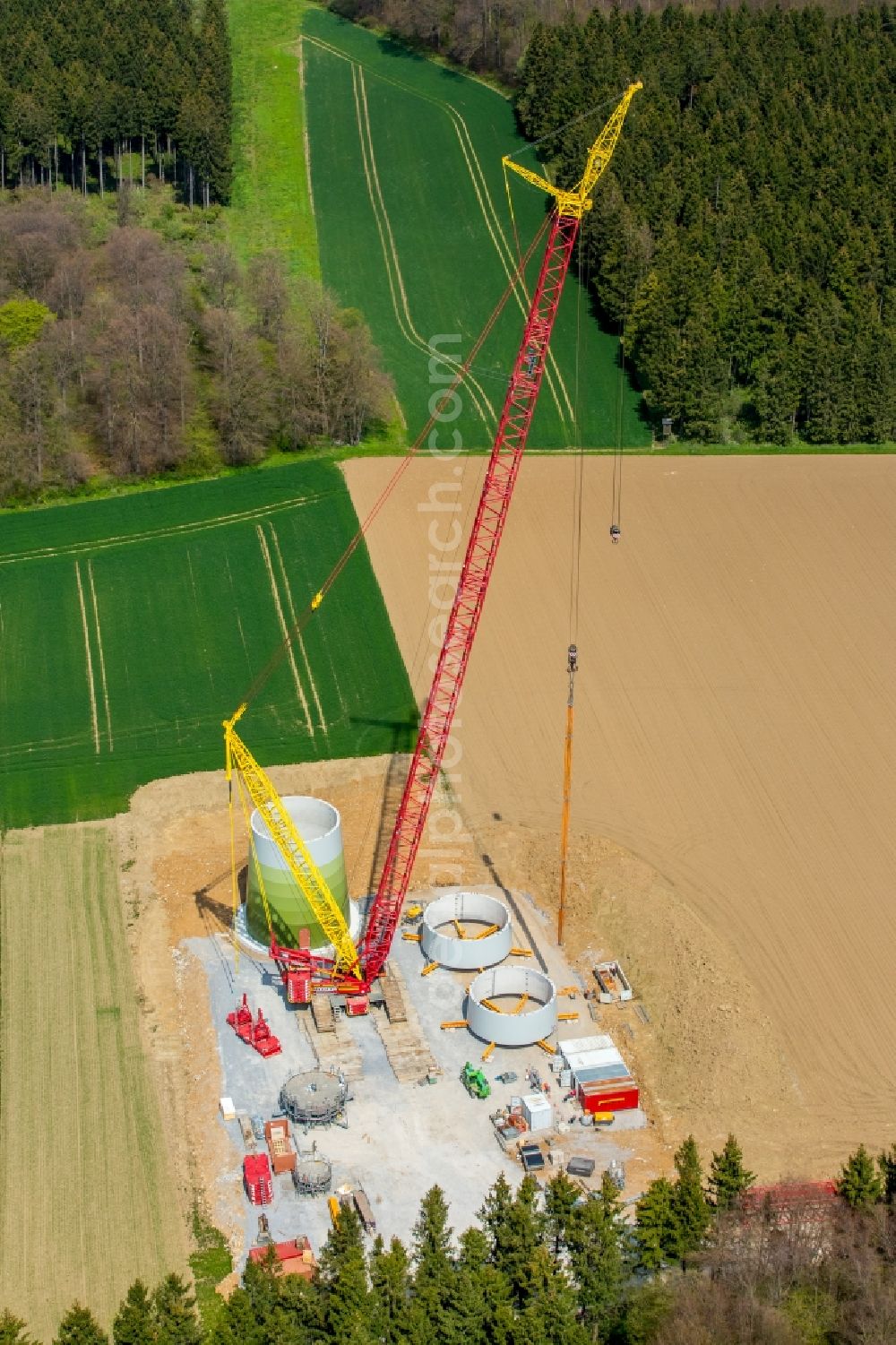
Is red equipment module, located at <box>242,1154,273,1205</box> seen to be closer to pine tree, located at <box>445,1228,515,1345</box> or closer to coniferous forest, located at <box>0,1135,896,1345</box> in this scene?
coniferous forest, located at <box>0,1135,896,1345</box>

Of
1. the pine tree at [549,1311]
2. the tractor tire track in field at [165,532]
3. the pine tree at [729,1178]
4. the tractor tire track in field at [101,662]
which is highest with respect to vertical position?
the tractor tire track in field at [165,532]

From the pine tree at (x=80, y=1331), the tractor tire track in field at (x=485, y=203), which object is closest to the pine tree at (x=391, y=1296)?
the pine tree at (x=80, y=1331)

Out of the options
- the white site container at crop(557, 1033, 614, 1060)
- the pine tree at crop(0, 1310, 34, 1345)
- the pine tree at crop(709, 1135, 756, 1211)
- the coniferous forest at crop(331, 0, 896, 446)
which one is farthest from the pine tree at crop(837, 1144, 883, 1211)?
the coniferous forest at crop(331, 0, 896, 446)

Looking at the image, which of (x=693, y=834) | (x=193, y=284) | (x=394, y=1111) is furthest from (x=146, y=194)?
(x=394, y=1111)

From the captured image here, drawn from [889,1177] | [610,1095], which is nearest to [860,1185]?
[889,1177]

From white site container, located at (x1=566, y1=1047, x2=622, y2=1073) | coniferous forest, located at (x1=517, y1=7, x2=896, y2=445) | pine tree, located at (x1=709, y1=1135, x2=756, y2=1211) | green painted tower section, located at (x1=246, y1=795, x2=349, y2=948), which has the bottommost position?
pine tree, located at (x1=709, y1=1135, x2=756, y2=1211)

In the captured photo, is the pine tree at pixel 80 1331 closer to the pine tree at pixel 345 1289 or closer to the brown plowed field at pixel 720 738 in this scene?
the pine tree at pixel 345 1289

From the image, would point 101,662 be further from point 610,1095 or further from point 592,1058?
point 610,1095
